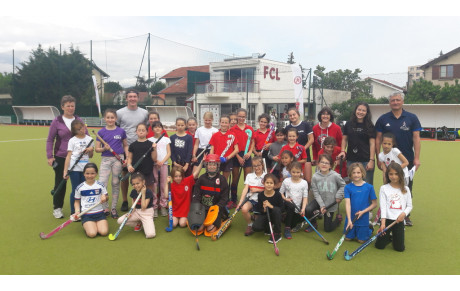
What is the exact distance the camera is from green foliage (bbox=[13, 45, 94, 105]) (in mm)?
31266

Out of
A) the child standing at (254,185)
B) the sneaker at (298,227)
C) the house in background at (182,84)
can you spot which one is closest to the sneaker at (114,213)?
the child standing at (254,185)

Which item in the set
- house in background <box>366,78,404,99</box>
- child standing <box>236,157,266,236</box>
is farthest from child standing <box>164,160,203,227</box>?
house in background <box>366,78,404,99</box>

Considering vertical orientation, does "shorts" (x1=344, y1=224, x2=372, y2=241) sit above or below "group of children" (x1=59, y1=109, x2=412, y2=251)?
below

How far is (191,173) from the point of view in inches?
208

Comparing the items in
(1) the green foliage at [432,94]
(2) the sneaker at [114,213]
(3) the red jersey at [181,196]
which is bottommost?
(2) the sneaker at [114,213]

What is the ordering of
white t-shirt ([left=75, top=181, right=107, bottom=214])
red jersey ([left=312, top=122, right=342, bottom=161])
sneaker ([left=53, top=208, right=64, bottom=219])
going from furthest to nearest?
red jersey ([left=312, top=122, right=342, bottom=161]), sneaker ([left=53, top=208, right=64, bottom=219]), white t-shirt ([left=75, top=181, right=107, bottom=214])

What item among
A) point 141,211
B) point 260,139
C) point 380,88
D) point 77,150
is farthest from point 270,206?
point 380,88

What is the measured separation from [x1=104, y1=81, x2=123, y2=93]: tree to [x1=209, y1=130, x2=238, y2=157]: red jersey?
25040mm

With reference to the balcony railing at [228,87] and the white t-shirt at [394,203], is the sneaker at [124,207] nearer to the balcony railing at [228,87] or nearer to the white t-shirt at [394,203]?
the white t-shirt at [394,203]

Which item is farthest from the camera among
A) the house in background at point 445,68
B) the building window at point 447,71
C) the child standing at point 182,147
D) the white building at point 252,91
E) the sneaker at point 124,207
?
the building window at point 447,71

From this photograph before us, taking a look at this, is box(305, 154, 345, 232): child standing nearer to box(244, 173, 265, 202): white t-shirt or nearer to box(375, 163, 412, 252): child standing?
box(375, 163, 412, 252): child standing

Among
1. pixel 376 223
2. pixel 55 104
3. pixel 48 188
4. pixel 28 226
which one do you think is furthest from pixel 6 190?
pixel 55 104

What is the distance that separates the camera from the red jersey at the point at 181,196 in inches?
186

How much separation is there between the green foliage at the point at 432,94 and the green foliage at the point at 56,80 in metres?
27.4
